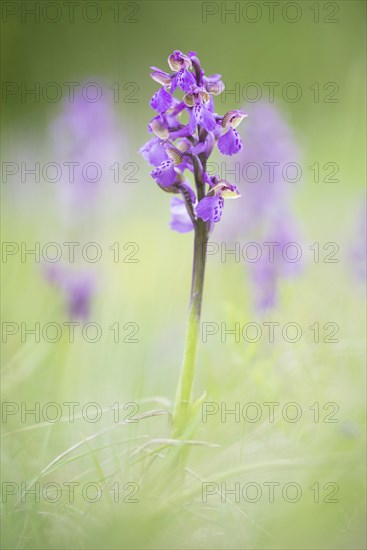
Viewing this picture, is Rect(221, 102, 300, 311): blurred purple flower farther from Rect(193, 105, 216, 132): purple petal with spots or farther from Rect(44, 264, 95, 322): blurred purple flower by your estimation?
Rect(193, 105, 216, 132): purple petal with spots

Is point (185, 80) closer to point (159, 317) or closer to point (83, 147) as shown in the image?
point (159, 317)

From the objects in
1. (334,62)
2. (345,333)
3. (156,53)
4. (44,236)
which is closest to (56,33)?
(156,53)

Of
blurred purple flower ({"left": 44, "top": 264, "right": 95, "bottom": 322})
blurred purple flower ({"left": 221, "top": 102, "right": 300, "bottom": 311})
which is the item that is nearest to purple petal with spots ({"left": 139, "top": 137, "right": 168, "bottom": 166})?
blurred purple flower ({"left": 44, "top": 264, "right": 95, "bottom": 322})

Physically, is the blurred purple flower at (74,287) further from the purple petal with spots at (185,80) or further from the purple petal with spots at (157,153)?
the purple petal with spots at (185,80)

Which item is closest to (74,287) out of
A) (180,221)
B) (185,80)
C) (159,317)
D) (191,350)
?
(159,317)

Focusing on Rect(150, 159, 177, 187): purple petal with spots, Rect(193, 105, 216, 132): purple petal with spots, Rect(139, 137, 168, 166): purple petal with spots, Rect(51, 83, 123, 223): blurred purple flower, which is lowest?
Rect(150, 159, 177, 187): purple petal with spots

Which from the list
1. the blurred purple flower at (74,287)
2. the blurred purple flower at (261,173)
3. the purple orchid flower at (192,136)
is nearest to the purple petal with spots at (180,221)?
the purple orchid flower at (192,136)

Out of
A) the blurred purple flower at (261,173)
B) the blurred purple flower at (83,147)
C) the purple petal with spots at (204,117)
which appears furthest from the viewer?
the blurred purple flower at (83,147)
